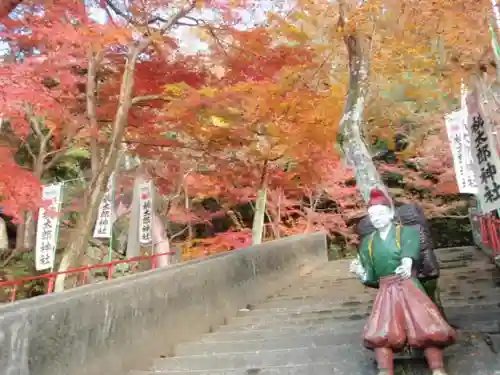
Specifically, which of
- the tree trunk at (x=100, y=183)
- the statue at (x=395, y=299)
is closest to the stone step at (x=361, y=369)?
the statue at (x=395, y=299)

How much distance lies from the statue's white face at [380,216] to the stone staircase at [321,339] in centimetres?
109

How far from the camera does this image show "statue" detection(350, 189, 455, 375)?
3061 millimetres

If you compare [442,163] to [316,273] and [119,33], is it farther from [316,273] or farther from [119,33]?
[119,33]

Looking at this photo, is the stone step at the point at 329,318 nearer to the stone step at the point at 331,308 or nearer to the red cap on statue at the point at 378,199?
the stone step at the point at 331,308

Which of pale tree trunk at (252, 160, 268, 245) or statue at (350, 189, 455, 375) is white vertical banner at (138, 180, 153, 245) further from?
statue at (350, 189, 455, 375)

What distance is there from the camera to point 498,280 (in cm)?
670

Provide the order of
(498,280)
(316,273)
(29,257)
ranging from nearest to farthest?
(498,280), (316,273), (29,257)

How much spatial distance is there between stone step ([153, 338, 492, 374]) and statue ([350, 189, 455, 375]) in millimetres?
539

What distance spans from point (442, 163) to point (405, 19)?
937 cm

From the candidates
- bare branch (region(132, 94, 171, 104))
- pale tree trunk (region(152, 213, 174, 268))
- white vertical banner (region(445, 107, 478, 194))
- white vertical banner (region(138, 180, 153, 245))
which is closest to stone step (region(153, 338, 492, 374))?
bare branch (region(132, 94, 171, 104))

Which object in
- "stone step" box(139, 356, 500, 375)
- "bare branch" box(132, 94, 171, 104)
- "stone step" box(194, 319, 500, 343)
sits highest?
"bare branch" box(132, 94, 171, 104)

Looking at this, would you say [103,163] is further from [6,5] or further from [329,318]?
[329,318]

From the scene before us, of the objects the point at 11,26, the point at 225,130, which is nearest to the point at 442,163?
the point at 225,130

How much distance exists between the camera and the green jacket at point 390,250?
3.31 m
